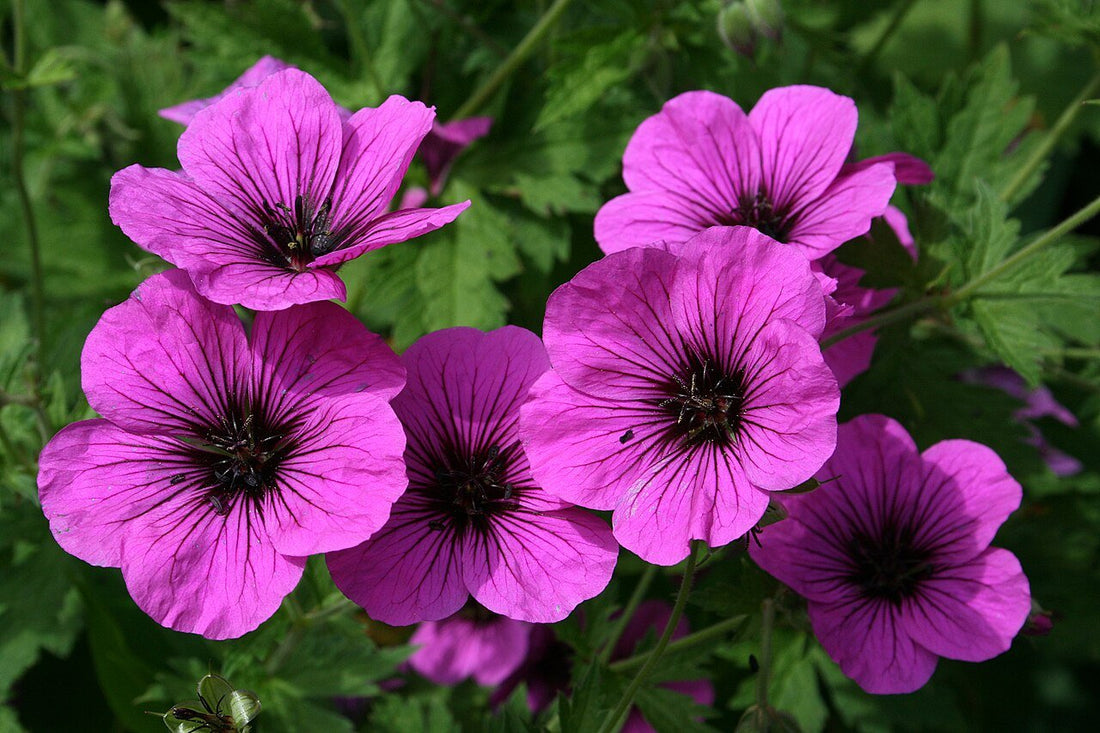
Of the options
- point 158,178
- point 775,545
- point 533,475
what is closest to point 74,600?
point 158,178

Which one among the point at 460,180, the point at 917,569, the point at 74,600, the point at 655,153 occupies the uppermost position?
the point at 655,153

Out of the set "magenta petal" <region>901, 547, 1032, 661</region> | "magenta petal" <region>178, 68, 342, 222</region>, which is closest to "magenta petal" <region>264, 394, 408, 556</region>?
"magenta petal" <region>178, 68, 342, 222</region>

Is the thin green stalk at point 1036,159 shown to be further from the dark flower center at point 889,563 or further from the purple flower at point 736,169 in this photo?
the dark flower center at point 889,563

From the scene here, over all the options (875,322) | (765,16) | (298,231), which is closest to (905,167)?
(875,322)

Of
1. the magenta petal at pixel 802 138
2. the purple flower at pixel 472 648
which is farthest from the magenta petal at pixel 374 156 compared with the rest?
the purple flower at pixel 472 648

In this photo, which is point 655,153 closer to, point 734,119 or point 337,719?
point 734,119
